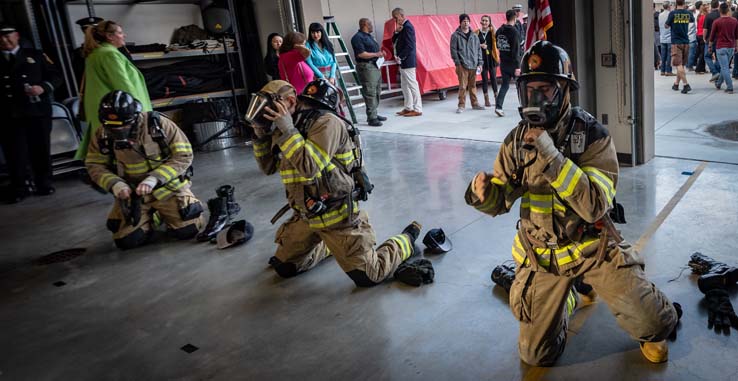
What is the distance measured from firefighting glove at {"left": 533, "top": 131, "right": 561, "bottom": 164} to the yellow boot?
104cm

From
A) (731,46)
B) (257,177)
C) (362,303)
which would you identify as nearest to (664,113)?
(731,46)

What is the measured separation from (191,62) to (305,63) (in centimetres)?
375

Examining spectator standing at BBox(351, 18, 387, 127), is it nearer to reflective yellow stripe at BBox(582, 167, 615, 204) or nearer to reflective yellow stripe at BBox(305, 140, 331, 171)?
reflective yellow stripe at BBox(305, 140, 331, 171)

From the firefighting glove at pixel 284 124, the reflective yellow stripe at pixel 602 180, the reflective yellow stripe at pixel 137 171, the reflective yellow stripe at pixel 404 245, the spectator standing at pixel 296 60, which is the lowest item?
the reflective yellow stripe at pixel 404 245

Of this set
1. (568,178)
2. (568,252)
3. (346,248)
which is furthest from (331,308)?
(568,178)

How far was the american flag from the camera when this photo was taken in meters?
5.27

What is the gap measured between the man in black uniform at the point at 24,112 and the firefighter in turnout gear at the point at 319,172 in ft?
15.0

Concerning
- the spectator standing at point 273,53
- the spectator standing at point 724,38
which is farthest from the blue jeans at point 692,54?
the spectator standing at point 273,53

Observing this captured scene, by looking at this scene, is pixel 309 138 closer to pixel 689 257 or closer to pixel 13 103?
pixel 689 257

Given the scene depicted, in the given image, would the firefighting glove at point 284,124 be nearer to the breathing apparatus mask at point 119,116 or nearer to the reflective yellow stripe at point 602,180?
the reflective yellow stripe at point 602,180

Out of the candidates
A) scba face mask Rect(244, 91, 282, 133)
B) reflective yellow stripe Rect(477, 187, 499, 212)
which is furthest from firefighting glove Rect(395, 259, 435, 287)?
scba face mask Rect(244, 91, 282, 133)

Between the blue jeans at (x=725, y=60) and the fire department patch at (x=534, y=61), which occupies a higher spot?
the fire department patch at (x=534, y=61)

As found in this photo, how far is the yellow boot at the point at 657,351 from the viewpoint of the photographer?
Answer: 8.07 ft

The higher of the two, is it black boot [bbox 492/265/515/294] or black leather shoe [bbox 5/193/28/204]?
black leather shoe [bbox 5/193/28/204]
